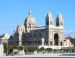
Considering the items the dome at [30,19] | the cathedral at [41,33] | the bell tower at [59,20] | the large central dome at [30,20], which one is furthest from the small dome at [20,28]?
the bell tower at [59,20]

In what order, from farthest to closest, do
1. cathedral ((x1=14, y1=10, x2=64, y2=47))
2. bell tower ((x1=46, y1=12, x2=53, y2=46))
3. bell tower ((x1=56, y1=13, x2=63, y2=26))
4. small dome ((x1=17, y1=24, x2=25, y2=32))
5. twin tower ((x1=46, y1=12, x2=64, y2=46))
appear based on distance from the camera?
small dome ((x1=17, y1=24, x2=25, y2=32)) < bell tower ((x1=56, y1=13, x2=63, y2=26)) < cathedral ((x1=14, y1=10, x2=64, y2=47)) < twin tower ((x1=46, y1=12, x2=64, y2=46)) < bell tower ((x1=46, y1=12, x2=53, y2=46))

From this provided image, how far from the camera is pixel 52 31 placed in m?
134

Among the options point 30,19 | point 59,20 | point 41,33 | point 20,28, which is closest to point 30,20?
point 30,19

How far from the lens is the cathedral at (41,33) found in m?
133

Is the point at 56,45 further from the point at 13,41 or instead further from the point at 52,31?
the point at 13,41

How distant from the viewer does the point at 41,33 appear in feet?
442

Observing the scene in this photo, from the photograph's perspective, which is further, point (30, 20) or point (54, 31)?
point (30, 20)

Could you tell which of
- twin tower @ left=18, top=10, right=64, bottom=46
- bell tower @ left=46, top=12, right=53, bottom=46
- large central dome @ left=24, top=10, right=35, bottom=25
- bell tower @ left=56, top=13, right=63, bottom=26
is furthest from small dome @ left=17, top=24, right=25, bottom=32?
bell tower @ left=56, top=13, right=63, bottom=26

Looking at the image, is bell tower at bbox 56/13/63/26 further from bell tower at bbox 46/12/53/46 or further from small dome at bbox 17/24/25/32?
small dome at bbox 17/24/25/32

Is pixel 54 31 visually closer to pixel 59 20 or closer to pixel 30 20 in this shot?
pixel 59 20

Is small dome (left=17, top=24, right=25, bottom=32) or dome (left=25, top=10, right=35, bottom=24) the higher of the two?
dome (left=25, top=10, right=35, bottom=24)

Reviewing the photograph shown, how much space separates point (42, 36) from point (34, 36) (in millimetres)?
5154

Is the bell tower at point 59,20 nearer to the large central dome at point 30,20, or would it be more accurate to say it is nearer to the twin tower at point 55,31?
the twin tower at point 55,31

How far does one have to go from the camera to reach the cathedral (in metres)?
133
